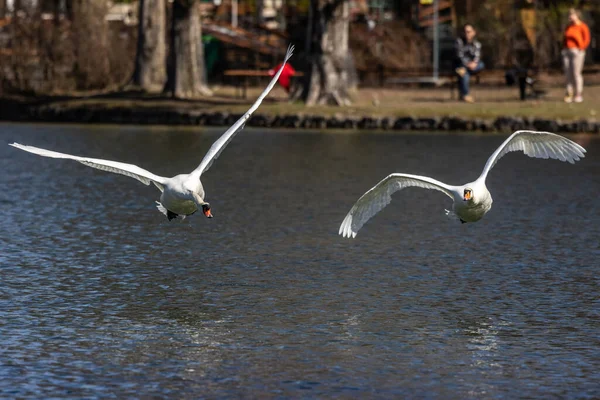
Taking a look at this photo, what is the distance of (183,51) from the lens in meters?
36.3

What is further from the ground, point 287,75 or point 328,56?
point 328,56

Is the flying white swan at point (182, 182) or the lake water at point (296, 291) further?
the flying white swan at point (182, 182)

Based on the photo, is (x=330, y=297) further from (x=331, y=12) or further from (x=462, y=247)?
(x=331, y=12)

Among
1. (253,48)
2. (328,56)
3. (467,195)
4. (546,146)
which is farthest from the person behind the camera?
(253,48)

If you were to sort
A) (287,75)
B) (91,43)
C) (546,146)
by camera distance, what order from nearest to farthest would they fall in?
(546,146) → (287,75) → (91,43)

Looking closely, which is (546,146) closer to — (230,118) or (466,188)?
(466,188)

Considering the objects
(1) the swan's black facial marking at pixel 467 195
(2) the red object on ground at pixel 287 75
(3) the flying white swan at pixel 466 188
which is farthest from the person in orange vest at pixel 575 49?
(1) the swan's black facial marking at pixel 467 195

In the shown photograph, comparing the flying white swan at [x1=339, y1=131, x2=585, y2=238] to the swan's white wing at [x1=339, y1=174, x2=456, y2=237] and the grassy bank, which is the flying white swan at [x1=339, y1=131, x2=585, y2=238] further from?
the grassy bank

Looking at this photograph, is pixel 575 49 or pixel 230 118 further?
pixel 575 49

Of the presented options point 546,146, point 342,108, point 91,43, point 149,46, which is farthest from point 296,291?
point 91,43

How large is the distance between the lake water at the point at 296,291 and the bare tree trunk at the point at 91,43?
1718 cm

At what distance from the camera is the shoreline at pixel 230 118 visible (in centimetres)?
2880

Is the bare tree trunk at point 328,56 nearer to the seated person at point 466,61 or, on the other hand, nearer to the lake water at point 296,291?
the seated person at point 466,61

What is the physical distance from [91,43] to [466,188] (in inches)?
1105
